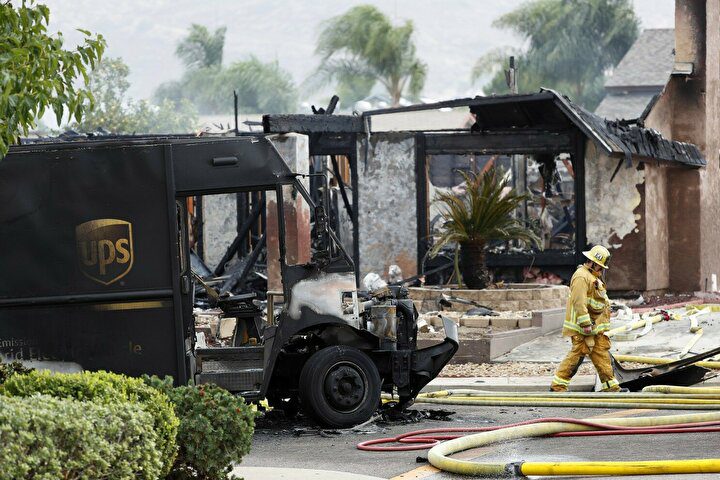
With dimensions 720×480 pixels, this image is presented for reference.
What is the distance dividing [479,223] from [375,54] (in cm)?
8328

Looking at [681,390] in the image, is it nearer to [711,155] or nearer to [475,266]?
[475,266]

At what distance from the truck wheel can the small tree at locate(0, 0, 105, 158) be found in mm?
4621

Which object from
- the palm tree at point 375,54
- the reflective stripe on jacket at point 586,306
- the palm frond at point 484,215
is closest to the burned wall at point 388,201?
the palm frond at point 484,215

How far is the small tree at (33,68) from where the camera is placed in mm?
7168

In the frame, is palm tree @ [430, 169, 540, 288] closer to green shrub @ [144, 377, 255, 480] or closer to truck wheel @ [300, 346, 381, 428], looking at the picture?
truck wheel @ [300, 346, 381, 428]

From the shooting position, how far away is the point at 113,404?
6914 millimetres

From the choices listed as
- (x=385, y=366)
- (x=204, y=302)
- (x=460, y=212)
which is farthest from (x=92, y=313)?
(x=204, y=302)

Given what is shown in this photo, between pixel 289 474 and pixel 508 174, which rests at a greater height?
pixel 508 174

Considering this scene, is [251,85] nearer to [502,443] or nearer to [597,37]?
[597,37]

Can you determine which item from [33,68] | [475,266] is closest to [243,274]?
[475,266]

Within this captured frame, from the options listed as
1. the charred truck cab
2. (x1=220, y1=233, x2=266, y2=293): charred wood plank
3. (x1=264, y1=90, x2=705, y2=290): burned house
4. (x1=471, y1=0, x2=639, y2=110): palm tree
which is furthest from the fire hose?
(x1=471, y1=0, x2=639, y2=110): palm tree

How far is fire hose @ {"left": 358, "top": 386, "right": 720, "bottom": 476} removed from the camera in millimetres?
8578

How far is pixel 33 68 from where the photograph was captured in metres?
7.31

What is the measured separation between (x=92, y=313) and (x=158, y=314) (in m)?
0.59
